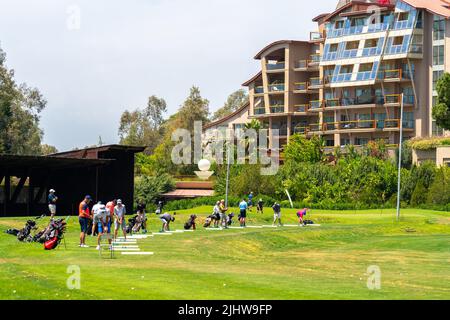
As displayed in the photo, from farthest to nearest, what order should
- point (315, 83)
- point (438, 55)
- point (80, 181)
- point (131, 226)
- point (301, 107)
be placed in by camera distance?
point (301, 107), point (315, 83), point (438, 55), point (80, 181), point (131, 226)

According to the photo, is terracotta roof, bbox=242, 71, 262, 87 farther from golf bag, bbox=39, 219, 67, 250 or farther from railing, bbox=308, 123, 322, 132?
golf bag, bbox=39, 219, 67, 250

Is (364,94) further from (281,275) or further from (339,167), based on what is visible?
(281,275)

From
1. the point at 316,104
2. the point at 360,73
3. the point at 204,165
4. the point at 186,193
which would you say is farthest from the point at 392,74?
the point at 186,193

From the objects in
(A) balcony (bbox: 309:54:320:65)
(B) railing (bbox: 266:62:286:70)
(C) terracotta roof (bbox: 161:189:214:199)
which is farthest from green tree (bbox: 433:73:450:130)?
(B) railing (bbox: 266:62:286:70)

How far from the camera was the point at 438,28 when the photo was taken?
107 meters

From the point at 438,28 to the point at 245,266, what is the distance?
7328 cm

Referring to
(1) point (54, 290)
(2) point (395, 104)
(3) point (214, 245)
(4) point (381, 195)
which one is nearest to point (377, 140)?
(2) point (395, 104)

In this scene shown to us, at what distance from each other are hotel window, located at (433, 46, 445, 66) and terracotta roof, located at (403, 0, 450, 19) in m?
3.61

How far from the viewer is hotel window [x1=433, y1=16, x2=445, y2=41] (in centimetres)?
10619

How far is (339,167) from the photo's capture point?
97.2m

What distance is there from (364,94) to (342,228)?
47.5 meters

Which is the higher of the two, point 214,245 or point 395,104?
point 395,104

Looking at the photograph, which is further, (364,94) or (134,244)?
(364,94)

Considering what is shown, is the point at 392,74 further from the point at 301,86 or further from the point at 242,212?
the point at 242,212
